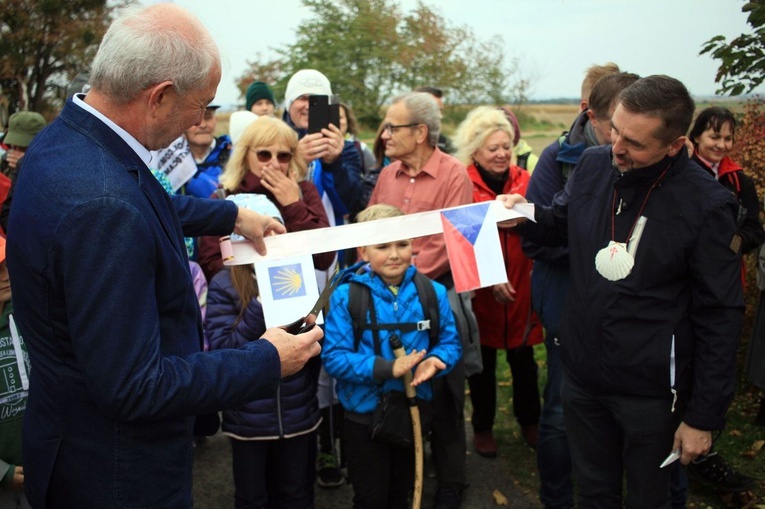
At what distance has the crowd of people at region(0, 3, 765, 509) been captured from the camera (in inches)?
72.5

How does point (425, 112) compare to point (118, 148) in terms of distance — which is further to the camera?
point (425, 112)

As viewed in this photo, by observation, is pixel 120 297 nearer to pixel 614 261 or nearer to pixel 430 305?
pixel 614 261

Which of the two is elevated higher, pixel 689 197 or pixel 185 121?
pixel 185 121

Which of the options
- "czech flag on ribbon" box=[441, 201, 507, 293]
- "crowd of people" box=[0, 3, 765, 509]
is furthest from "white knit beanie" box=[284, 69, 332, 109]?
"czech flag on ribbon" box=[441, 201, 507, 293]

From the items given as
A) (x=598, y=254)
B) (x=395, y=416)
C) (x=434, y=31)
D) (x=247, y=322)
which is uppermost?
(x=434, y=31)

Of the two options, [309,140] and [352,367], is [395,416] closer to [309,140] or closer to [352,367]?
[352,367]

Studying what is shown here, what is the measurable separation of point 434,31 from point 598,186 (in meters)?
10.5

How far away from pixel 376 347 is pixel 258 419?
0.74m

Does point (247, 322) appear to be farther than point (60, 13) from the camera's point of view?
No

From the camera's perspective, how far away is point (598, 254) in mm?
3027

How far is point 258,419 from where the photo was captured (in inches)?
150

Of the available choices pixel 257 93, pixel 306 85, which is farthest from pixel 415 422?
pixel 257 93

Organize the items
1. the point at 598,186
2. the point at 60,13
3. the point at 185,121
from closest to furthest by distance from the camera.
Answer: the point at 185,121
the point at 598,186
the point at 60,13

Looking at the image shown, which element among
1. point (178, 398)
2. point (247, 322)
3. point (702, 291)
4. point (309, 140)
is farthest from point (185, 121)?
point (309, 140)
